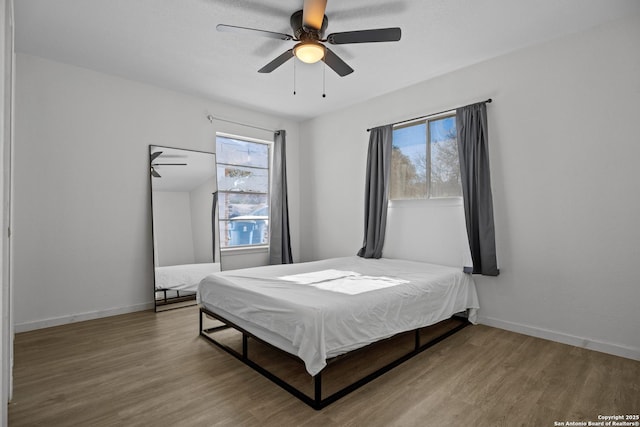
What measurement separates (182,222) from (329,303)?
272cm

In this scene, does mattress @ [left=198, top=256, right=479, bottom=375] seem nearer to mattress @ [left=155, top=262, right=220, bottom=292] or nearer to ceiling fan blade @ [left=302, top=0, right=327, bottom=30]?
mattress @ [left=155, top=262, right=220, bottom=292]

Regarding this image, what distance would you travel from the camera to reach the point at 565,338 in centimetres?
281

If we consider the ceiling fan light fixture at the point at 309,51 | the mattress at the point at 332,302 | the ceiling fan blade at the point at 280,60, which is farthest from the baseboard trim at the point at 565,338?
the ceiling fan blade at the point at 280,60

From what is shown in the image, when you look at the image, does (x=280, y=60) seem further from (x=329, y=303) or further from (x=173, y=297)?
(x=173, y=297)

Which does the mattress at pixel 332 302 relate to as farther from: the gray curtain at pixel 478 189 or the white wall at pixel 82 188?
the white wall at pixel 82 188

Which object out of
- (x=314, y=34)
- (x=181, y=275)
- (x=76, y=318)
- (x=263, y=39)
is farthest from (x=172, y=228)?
(x=314, y=34)

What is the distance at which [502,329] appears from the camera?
316 cm

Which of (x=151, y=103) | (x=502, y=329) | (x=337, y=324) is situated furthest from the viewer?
(x=151, y=103)

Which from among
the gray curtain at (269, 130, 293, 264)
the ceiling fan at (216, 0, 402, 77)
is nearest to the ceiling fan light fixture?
the ceiling fan at (216, 0, 402, 77)

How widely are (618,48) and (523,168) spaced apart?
1.10 meters

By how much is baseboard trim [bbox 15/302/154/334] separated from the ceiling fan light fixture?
10.6 feet

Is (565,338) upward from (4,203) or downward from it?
downward

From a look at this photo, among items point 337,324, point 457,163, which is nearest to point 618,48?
point 457,163

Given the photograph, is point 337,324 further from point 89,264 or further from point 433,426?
point 89,264
